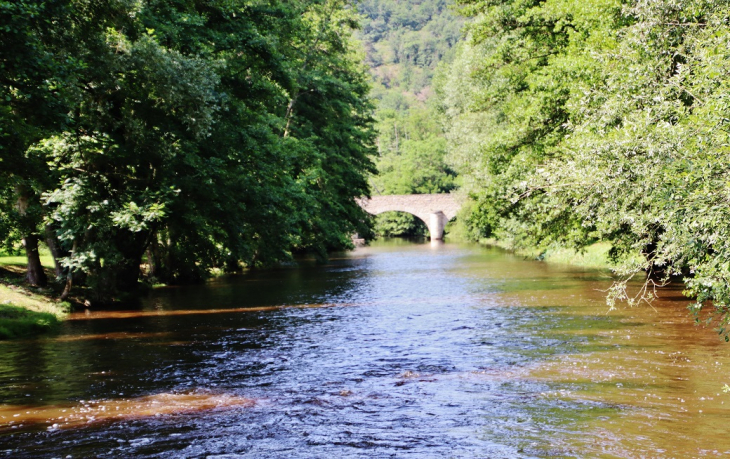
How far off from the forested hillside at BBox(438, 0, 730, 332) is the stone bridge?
49913 millimetres

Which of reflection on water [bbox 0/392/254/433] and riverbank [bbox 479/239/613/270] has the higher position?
riverbank [bbox 479/239/613/270]

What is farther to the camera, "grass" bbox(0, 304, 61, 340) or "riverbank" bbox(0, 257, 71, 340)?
"riverbank" bbox(0, 257, 71, 340)

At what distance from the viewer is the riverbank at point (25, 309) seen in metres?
16.3

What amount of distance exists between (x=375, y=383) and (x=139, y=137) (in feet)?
35.0

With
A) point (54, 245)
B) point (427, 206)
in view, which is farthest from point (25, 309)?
point (427, 206)

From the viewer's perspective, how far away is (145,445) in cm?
812

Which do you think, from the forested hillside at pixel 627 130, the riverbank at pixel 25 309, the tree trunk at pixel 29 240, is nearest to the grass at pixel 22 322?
the riverbank at pixel 25 309

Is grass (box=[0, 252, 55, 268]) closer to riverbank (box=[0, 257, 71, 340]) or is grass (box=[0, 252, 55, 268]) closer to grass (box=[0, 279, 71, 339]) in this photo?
riverbank (box=[0, 257, 71, 340])

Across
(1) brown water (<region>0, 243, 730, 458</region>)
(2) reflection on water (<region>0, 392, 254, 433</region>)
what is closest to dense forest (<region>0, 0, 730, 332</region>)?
(1) brown water (<region>0, 243, 730, 458</region>)

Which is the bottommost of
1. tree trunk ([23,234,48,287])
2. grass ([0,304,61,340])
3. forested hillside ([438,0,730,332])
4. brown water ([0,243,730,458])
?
brown water ([0,243,730,458])

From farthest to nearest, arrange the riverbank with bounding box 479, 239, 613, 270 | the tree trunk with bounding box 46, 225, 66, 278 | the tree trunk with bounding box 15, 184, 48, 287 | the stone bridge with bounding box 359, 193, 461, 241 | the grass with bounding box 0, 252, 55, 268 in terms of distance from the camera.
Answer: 1. the stone bridge with bounding box 359, 193, 461, 241
2. the riverbank with bounding box 479, 239, 613, 270
3. the grass with bounding box 0, 252, 55, 268
4. the tree trunk with bounding box 46, 225, 66, 278
5. the tree trunk with bounding box 15, 184, 48, 287

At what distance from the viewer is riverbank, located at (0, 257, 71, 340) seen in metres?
16.3

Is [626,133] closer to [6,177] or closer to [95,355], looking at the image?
[95,355]

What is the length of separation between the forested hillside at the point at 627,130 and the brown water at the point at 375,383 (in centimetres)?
146
